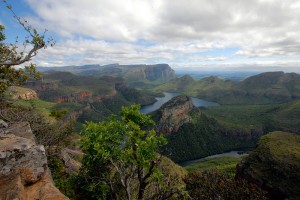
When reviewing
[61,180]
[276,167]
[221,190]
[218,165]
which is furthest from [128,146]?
[218,165]

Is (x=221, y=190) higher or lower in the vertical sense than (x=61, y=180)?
higher

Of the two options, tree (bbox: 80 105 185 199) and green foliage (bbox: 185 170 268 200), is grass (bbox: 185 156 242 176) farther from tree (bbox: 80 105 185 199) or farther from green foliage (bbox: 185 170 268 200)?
tree (bbox: 80 105 185 199)

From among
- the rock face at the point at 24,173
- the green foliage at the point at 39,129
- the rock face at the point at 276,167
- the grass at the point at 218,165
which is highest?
the rock face at the point at 24,173

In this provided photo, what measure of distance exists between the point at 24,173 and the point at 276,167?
87.8 metres

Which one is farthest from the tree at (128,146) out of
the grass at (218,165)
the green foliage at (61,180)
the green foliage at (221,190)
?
the grass at (218,165)

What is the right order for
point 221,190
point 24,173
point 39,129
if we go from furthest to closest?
point 39,129
point 221,190
point 24,173

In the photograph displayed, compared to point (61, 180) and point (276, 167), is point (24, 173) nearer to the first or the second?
point (61, 180)

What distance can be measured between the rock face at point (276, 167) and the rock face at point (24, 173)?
237 ft

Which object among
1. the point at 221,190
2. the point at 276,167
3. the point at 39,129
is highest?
the point at 39,129

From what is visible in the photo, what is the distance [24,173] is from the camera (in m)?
13.8

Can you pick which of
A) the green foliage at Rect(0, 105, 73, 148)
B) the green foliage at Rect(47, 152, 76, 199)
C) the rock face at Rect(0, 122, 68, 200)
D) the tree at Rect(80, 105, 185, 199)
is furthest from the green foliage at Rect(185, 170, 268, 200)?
the green foliage at Rect(0, 105, 73, 148)

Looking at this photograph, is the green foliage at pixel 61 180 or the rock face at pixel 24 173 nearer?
the rock face at pixel 24 173

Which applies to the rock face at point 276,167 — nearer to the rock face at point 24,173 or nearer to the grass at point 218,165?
the grass at point 218,165

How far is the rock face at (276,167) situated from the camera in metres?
71.3
